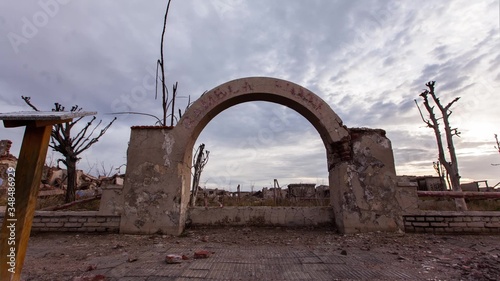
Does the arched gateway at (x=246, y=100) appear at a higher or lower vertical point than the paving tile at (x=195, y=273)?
higher

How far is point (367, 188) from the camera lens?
17.1 ft

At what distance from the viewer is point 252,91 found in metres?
5.55

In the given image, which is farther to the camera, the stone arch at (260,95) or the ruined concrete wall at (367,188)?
the stone arch at (260,95)

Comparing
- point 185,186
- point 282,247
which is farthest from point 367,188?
point 185,186

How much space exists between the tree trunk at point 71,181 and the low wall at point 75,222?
4202mm

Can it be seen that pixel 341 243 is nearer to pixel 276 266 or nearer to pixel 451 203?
pixel 276 266

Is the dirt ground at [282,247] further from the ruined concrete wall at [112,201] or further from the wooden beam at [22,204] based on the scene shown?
the wooden beam at [22,204]

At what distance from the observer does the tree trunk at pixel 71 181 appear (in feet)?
29.7

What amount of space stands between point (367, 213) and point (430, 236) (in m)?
1.08

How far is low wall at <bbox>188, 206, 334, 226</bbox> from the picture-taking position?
220 inches

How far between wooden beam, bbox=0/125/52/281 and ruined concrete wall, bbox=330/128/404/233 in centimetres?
472

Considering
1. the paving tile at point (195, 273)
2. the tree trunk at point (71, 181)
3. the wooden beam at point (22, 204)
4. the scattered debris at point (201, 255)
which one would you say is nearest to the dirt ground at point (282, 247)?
the scattered debris at point (201, 255)

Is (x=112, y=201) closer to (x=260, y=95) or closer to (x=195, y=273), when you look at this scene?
(x=195, y=273)

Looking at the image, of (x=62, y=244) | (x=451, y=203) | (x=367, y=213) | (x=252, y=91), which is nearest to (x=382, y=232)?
(x=367, y=213)
